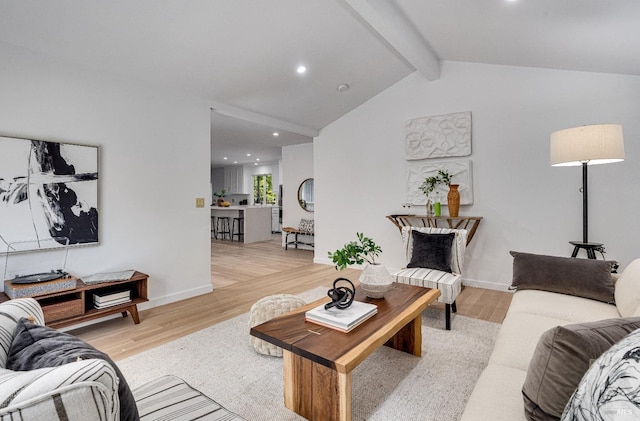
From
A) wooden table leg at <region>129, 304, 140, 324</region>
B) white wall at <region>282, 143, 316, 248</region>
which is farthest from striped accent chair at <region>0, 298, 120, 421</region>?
white wall at <region>282, 143, 316, 248</region>

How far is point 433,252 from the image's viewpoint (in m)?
3.32

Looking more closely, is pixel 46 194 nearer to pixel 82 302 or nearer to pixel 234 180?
pixel 82 302

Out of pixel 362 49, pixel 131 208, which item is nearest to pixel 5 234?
pixel 131 208

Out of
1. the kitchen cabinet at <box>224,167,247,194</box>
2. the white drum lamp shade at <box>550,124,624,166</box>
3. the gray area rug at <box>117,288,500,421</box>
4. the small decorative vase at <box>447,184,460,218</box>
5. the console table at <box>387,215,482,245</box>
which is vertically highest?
the kitchen cabinet at <box>224,167,247,194</box>

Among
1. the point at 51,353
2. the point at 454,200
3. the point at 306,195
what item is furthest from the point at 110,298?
the point at 306,195

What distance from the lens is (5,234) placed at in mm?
2500

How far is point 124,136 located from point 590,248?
475 centimetres

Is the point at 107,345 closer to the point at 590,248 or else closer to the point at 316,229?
the point at 316,229

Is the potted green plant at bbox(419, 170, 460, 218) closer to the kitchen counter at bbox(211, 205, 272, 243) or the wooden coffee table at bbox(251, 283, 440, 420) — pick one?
the wooden coffee table at bbox(251, 283, 440, 420)

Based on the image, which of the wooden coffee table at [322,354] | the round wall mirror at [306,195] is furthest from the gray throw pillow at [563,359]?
the round wall mirror at [306,195]

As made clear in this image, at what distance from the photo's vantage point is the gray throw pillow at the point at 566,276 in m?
2.17

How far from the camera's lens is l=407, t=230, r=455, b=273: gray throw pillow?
3.27m

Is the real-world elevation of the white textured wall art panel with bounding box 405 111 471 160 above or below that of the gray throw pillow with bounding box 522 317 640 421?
above

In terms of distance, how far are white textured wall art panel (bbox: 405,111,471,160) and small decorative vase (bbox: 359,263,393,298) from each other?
111 inches
